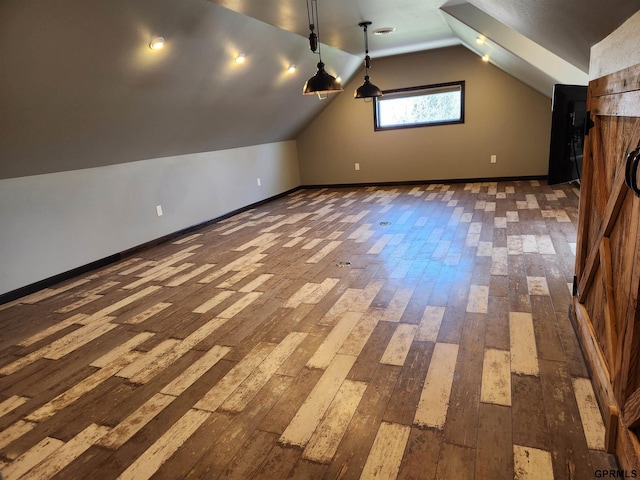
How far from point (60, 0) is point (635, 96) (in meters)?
3.11

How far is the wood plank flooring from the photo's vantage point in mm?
1698

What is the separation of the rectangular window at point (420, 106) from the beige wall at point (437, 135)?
0.36 feet

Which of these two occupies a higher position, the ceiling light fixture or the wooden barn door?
the ceiling light fixture

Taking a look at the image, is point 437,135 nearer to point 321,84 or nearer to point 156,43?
point 321,84

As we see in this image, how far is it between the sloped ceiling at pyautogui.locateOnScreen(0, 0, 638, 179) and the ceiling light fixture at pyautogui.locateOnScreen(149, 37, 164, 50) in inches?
2.1

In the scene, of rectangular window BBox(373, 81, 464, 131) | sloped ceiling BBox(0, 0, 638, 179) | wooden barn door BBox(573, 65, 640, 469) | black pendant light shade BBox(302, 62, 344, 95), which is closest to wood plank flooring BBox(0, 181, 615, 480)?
wooden barn door BBox(573, 65, 640, 469)

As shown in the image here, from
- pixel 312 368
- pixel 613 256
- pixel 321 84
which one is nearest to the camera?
pixel 613 256

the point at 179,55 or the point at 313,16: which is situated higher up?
the point at 313,16

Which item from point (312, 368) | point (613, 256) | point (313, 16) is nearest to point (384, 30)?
point (313, 16)

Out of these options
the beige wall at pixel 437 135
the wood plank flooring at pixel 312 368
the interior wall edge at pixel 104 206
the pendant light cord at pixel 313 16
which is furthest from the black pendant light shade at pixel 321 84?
the beige wall at pixel 437 135

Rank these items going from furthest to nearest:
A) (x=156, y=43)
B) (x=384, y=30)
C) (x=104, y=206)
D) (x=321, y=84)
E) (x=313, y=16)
→ (x=384, y=30)
(x=104, y=206)
(x=313, y=16)
(x=321, y=84)
(x=156, y=43)

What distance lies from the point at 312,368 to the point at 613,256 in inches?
61.5

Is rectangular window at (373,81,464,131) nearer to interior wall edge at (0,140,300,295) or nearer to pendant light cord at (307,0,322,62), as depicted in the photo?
interior wall edge at (0,140,300,295)

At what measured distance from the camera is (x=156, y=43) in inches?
137
